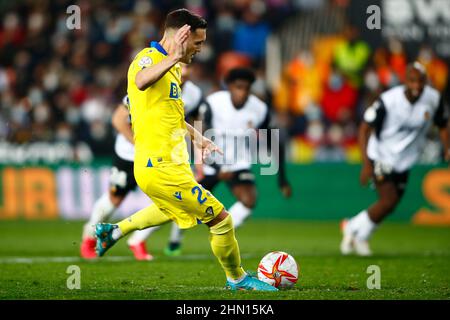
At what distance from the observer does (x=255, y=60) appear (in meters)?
23.1

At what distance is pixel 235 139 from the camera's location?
13.4m

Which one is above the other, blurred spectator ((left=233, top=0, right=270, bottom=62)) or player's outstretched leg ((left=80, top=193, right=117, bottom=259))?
blurred spectator ((left=233, top=0, right=270, bottom=62))

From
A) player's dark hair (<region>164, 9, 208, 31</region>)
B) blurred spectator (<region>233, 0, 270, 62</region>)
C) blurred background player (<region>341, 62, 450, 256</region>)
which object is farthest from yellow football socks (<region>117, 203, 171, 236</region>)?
blurred spectator (<region>233, 0, 270, 62</region>)

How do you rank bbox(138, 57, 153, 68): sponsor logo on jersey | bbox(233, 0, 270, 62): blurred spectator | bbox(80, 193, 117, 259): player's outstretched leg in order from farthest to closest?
bbox(233, 0, 270, 62): blurred spectator
bbox(80, 193, 117, 259): player's outstretched leg
bbox(138, 57, 153, 68): sponsor logo on jersey

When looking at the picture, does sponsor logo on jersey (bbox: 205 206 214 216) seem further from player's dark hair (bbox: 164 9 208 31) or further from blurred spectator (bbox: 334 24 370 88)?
blurred spectator (bbox: 334 24 370 88)

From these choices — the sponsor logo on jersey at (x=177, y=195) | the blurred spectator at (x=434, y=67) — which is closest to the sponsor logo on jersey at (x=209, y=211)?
the sponsor logo on jersey at (x=177, y=195)

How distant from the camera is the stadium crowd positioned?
21.0 metres

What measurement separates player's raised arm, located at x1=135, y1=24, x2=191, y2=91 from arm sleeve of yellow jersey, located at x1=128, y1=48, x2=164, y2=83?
194mm

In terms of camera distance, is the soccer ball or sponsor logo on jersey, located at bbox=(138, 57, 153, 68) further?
the soccer ball

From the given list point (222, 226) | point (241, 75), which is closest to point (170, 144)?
point (222, 226)

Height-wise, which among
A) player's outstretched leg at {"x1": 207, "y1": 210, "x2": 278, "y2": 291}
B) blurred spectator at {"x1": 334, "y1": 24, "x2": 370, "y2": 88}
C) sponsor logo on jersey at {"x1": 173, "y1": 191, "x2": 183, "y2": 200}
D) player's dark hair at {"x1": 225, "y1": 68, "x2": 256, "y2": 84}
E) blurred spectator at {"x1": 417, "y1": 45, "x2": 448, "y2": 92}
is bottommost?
player's outstretched leg at {"x1": 207, "y1": 210, "x2": 278, "y2": 291}

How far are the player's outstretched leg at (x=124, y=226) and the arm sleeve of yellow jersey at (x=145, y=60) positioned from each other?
1660 millimetres

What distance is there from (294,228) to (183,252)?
191 inches
